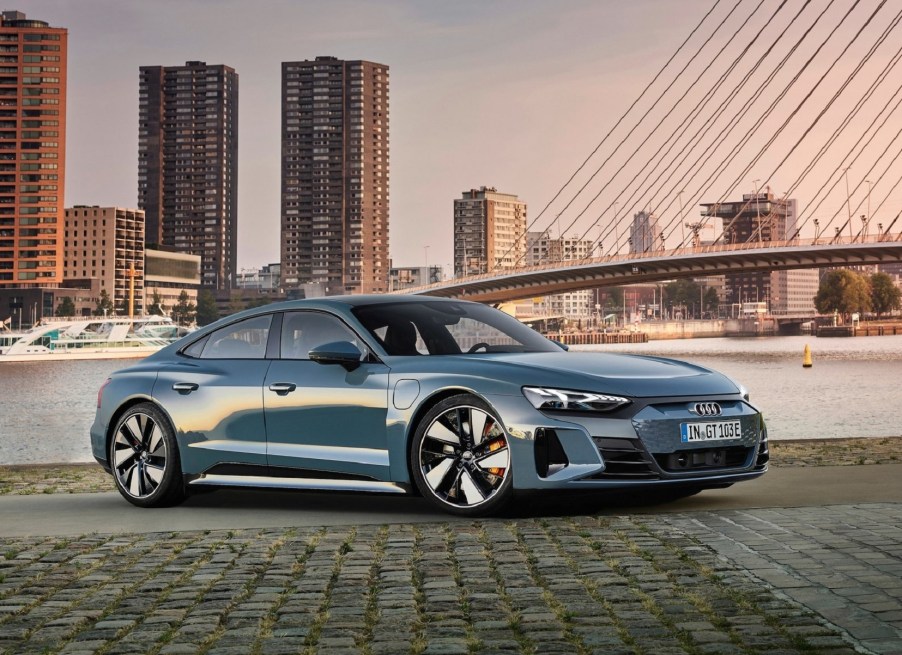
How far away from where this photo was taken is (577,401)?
6.53m

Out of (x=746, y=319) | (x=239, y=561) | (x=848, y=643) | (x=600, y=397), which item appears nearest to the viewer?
(x=848, y=643)

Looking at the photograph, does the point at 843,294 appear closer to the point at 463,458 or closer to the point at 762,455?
the point at 762,455

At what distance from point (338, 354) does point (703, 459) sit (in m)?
2.10

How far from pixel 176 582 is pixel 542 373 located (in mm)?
2368

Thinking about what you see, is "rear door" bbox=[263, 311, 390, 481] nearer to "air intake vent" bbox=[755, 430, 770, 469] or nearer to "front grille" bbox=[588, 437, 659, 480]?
"front grille" bbox=[588, 437, 659, 480]

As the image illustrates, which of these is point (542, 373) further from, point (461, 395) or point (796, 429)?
point (796, 429)

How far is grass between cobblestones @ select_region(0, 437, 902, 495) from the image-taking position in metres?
9.94

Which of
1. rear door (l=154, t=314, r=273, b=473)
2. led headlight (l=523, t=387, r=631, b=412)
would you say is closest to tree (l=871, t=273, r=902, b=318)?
→ rear door (l=154, t=314, r=273, b=473)

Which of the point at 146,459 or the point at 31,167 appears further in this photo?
the point at 31,167

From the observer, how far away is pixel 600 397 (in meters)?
6.53

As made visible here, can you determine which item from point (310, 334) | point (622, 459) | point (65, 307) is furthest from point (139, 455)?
point (65, 307)

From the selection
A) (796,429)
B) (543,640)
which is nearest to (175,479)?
(543,640)

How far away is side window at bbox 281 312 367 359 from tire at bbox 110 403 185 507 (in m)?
1.02

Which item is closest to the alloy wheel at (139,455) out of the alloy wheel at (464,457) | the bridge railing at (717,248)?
the alloy wheel at (464,457)
